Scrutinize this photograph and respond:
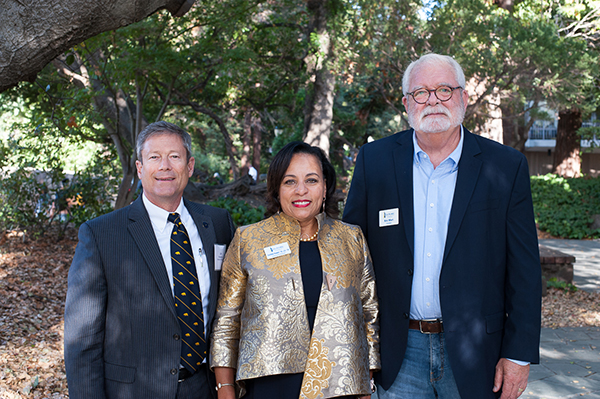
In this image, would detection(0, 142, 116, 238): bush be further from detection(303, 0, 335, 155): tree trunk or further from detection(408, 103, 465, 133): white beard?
detection(408, 103, 465, 133): white beard

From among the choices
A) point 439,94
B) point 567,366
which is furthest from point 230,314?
point 567,366

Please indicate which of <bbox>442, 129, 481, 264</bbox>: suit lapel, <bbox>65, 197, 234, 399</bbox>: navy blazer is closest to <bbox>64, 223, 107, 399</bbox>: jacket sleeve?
<bbox>65, 197, 234, 399</bbox>: navy blazer

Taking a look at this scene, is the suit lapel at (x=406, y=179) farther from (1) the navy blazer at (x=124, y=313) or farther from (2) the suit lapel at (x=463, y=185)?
(1) the navy blazer at (x=124, y=313)

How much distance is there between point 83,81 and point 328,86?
5571 millimetres

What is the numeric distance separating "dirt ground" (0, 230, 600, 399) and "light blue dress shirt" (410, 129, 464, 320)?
3.14 meters

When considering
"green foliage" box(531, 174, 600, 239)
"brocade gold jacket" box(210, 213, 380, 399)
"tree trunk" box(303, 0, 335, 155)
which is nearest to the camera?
"brocade gold jacket" box(210, 213, 380, 399)

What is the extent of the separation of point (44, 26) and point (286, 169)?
74.2 inches

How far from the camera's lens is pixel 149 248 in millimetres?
2258

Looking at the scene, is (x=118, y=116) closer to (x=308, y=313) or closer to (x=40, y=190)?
(x=40, y=190)

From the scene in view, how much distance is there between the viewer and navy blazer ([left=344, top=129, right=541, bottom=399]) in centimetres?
236

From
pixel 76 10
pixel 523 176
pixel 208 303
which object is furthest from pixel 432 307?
pixel 76 10

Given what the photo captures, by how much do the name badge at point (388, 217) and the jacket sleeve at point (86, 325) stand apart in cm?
135

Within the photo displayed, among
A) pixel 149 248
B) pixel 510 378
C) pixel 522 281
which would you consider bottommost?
pixel 510 378

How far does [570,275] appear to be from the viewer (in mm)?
Answer: 8445
